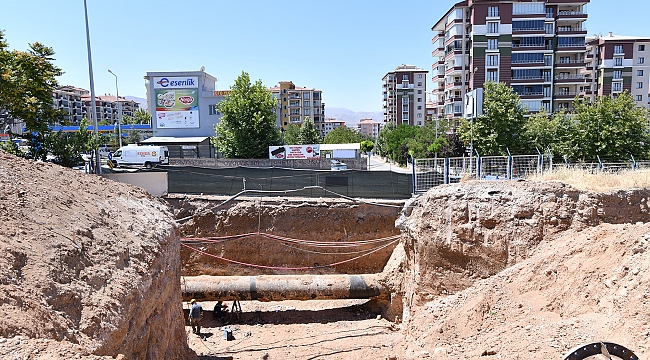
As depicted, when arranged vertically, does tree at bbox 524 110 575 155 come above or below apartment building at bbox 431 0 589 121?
below

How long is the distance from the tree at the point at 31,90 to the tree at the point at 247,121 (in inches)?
707

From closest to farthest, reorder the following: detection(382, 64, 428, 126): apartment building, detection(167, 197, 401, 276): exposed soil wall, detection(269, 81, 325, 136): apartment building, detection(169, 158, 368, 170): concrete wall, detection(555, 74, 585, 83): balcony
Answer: detection(167, 197, 401, 276): exposed soil wall < detection(169, 158, 368, 170): concrete wall < detection(555, 74, 585, 83): balcony < detection(382, 64, 428, 126): apartment building < detection(269, 81, 325, 136): apartment building

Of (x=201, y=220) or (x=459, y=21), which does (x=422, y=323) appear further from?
(x=459, y=21)

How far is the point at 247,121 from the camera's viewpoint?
1476 inches

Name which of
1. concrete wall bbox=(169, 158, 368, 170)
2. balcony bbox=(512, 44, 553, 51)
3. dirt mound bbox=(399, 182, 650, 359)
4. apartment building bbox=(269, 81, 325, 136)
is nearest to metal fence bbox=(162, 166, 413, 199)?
dirt mound bbox=(399, 182, 650, 359)

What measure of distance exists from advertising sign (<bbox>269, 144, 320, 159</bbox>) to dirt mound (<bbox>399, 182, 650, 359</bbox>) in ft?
78.3

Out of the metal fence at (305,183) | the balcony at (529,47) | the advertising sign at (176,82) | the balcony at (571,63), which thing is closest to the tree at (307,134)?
the advertising sign at (176,82)

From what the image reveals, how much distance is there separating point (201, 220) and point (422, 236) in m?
10.9

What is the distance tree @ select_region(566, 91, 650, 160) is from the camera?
78.6ft

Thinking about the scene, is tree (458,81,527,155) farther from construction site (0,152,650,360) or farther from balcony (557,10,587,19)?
balcony (557,10,587,19)

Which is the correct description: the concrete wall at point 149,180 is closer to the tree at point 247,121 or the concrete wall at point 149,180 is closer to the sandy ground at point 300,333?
the sandy ground at point 300,333

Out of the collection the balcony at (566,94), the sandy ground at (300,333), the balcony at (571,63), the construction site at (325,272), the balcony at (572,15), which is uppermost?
the balcony at (572,15)

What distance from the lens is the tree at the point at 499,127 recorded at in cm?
2764

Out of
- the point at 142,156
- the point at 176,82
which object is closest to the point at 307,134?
the point at 176,82
